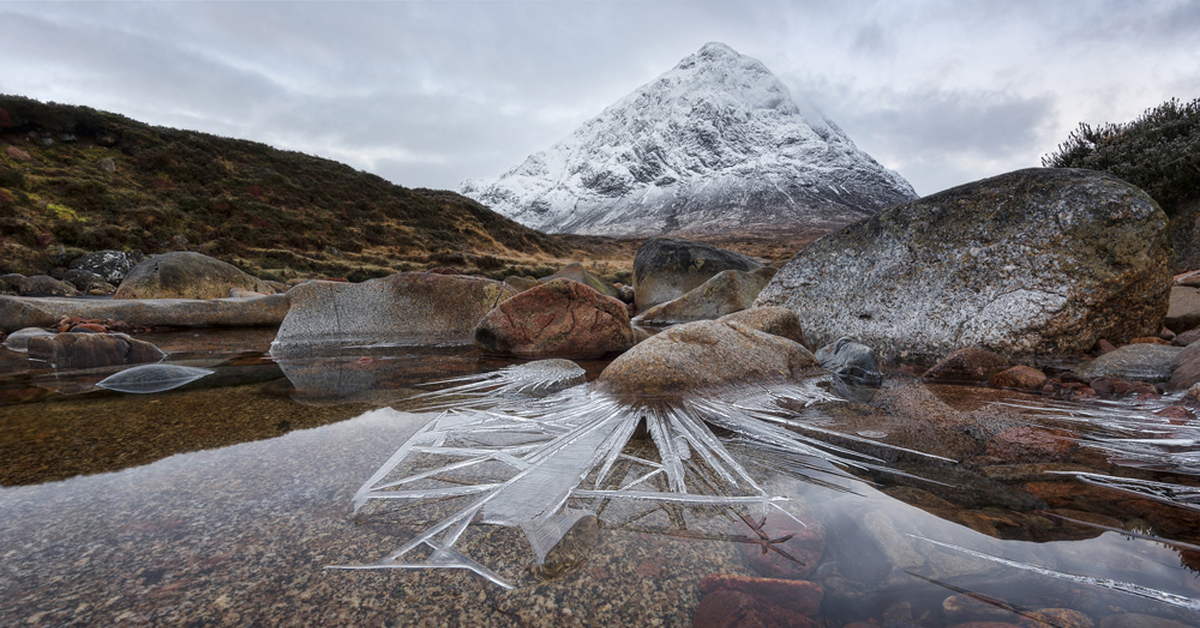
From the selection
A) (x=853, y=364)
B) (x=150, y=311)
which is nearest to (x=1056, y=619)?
(x=853, y=364)

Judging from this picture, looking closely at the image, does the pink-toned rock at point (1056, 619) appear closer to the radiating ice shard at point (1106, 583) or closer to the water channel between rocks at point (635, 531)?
the water channel between rocks at point (635, 531)

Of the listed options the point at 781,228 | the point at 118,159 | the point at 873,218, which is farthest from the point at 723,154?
the point at 873,218

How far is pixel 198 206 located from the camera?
22078 millimetres

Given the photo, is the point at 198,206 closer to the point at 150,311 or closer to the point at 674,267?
the point at 150,311

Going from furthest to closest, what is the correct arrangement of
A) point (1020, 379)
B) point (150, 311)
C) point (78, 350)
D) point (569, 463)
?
point (150, 311), point (78, 350), point (1020, 379), point (569, 463)

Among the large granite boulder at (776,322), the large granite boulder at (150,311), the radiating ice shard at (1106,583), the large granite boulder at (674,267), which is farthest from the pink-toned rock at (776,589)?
the large granite boulder at (674,267)

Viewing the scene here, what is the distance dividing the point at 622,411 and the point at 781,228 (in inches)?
3038

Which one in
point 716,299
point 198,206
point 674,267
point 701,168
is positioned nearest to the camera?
point 716,299

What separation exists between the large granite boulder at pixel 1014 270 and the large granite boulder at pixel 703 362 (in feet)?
3.68

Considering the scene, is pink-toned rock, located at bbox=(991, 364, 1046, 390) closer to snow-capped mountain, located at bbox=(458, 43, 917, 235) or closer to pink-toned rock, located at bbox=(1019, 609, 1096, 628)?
pink-toned rock, located at bbox=(1019, 609, 1096, 628)

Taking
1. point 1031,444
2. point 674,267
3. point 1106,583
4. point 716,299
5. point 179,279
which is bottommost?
point 1106,583

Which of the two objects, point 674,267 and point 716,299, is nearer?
point 716,299

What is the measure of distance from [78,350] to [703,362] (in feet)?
17.3

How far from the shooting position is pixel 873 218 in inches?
179
